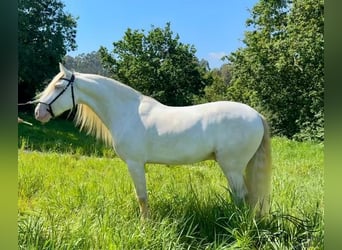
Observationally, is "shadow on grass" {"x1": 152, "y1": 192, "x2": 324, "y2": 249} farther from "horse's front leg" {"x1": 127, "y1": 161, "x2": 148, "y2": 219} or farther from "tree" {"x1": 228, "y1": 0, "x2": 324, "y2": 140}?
"tree" {"x1": 228, "y1": 0, "x2": 324, "y2": 140}

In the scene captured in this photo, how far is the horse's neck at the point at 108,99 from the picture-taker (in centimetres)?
200

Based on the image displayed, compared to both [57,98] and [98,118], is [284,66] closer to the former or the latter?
[98,118]

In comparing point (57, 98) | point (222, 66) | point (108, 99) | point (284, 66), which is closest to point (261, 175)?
point (108, 99)

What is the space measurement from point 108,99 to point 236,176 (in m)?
0.83

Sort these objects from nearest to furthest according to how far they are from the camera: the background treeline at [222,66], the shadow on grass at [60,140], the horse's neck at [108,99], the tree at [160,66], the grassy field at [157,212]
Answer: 1. the grassy field at [157,212]
2. the horse's neck at [108,99]
3. the shadow on grass at [60,140]
4. the tree at [160,66]
5. the background treeline at [222,66]

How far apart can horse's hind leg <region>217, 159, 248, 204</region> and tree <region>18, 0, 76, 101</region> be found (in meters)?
3.44

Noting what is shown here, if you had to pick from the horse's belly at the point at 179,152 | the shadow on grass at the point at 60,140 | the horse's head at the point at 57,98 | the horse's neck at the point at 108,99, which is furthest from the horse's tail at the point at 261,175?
the shadow on grass at the point at 60,140

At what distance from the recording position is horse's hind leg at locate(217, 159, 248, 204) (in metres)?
1.95

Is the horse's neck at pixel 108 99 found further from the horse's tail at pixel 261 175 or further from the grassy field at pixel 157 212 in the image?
the horse's tail at pixel 261 175

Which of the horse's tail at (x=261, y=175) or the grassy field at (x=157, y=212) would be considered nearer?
the grassy field at (x=157, y=212)

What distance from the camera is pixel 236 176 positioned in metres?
1.96

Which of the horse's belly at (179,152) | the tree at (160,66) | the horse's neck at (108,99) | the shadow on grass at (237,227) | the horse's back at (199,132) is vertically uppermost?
the tree at (160,66)

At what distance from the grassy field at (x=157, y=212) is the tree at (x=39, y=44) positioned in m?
2.23
